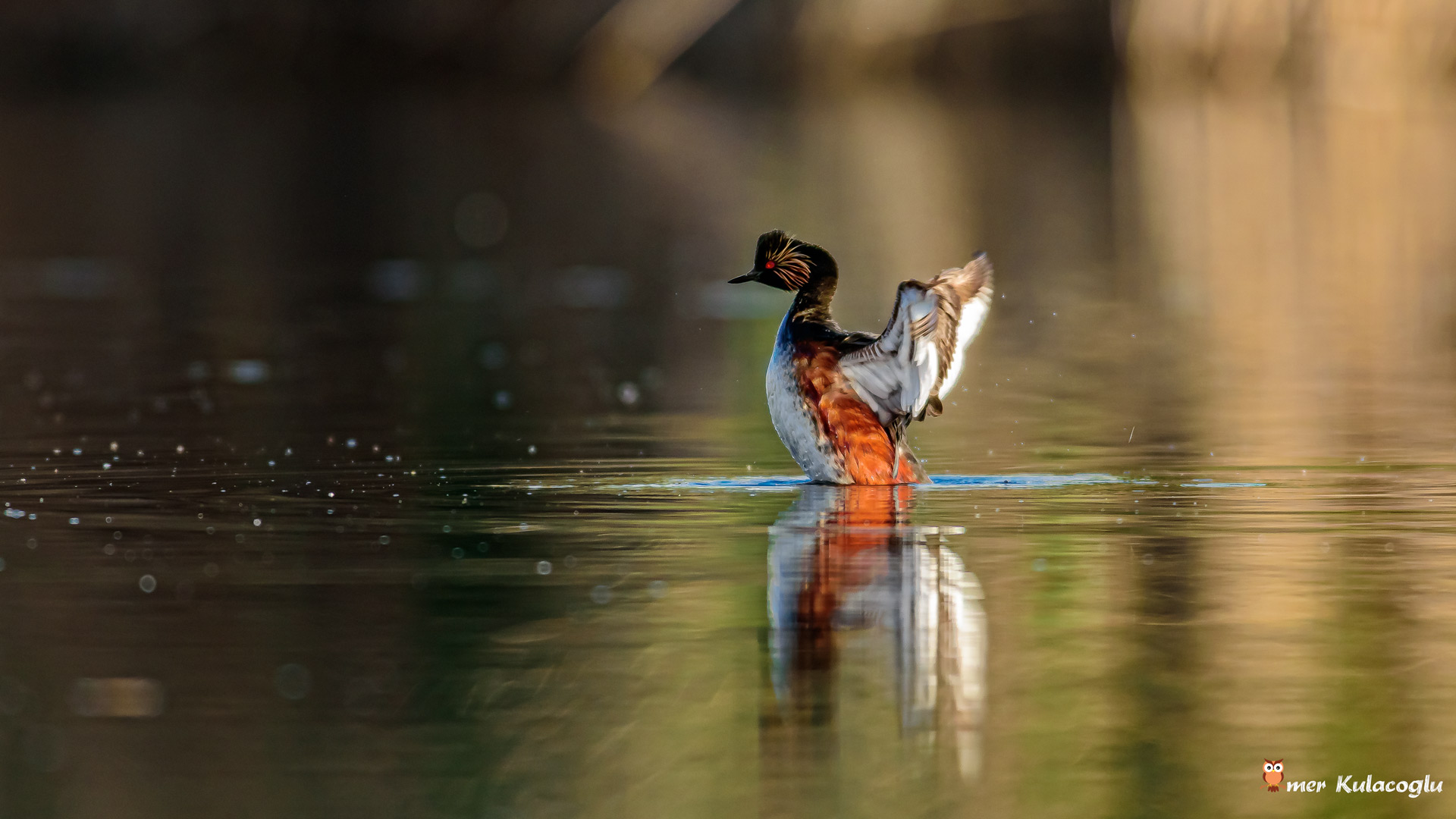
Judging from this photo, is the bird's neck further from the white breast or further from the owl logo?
the owl logo

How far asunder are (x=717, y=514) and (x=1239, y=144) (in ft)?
109

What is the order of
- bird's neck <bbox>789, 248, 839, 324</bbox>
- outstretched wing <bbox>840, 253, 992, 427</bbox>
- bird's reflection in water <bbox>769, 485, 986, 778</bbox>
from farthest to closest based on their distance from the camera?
bird's neck <bbox>789, 248, 839, 324</bbox> → outstretched wing <bbox>840, 253, 992, 427</bbox> → bird's reflection in water <bbox>769, 485, 986, 778</bbox>

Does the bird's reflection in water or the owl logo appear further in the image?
the bird's reflection in water

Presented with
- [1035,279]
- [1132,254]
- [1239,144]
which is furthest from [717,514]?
[1239,144]

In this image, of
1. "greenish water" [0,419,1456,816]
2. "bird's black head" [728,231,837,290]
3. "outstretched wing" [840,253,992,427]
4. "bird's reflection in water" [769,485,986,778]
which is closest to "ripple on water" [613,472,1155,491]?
"greenish water" [0,419,1456,816]

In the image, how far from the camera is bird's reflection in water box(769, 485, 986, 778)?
6.34 meters

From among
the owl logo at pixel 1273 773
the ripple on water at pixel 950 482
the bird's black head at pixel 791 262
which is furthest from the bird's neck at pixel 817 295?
the owl logo at pixel 1273 773

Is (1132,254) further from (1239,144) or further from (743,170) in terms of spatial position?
(1239,144)

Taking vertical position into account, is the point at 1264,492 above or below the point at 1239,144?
below

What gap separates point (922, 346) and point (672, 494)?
1105mm

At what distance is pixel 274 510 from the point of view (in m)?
9.66

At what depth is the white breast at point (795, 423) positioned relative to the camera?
10.3m

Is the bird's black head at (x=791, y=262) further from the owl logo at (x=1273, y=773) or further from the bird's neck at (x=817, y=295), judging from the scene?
the owl logo at (x=1273, y=773)

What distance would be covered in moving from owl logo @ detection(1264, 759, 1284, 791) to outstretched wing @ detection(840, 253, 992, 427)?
3.83 metres
